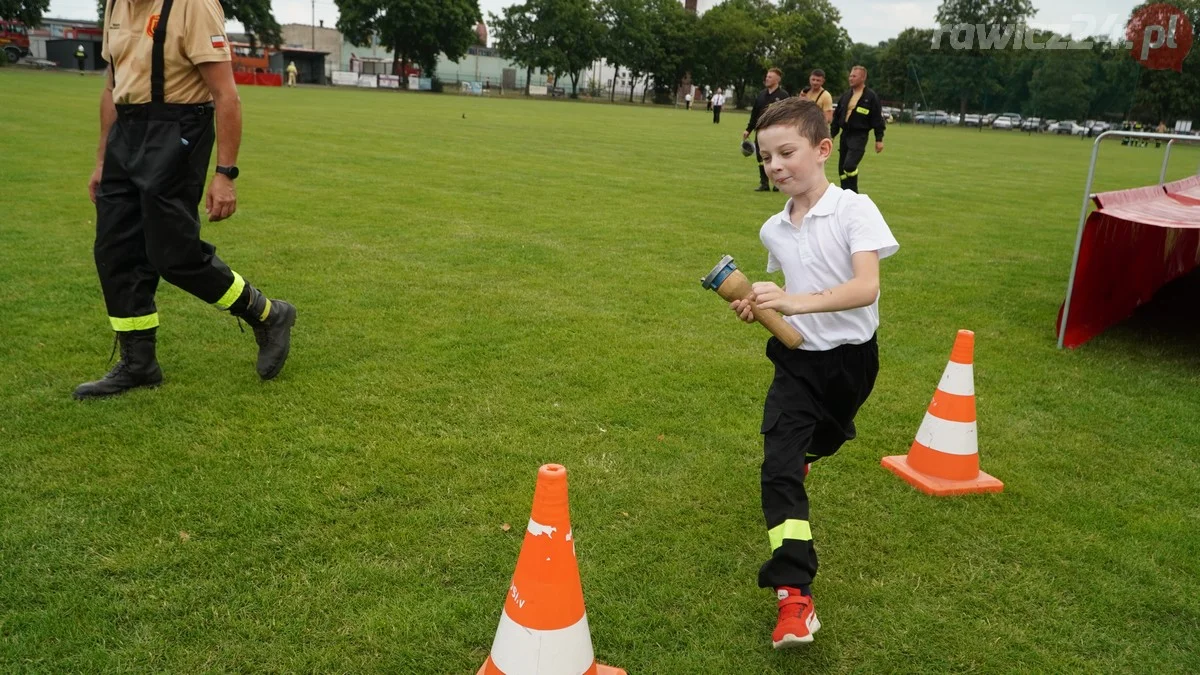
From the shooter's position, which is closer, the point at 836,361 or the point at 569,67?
the point at 836,361

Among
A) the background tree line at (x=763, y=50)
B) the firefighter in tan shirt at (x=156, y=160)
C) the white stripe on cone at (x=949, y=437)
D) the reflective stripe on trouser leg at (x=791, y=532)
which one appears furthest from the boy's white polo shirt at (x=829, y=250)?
the background tree line at (x=763, y=50)

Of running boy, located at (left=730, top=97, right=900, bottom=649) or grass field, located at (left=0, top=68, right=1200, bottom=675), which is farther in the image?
grass field, located at (left=0, top=68, right=1200, bottom=675)

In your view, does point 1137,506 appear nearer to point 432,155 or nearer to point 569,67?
point 432,155

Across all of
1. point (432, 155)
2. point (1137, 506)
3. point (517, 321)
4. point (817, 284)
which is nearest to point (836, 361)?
point (817, 284)

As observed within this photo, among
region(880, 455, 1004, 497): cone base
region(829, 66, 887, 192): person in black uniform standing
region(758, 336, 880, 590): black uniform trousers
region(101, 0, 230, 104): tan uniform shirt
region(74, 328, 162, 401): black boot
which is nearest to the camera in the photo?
region(758, 336, 880, 590): black uniform trousers

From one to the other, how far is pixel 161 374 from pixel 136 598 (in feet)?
6.90

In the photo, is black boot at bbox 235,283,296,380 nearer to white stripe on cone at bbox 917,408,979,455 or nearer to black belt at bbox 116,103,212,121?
black belt at bbox 116,103,212,121

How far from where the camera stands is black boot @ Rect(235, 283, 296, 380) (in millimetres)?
4625

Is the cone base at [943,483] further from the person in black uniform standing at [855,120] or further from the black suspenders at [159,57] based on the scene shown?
the person in black uniform standing at [855,120]

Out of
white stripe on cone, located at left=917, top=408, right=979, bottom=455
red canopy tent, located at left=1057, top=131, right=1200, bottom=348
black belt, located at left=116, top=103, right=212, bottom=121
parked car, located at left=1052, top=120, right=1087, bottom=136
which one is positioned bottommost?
white stripe on cone, located at left=917, top=408, right=979, bottom=455

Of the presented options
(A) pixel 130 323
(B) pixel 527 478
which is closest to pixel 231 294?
(A) pixel 130 323

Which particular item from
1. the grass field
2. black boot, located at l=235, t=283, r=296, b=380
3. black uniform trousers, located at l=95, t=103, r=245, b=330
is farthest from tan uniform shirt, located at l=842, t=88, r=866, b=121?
black uniform trousers, located at l=95, t=103, r=245, b=330

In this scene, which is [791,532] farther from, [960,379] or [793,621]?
[960,379]

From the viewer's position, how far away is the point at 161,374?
15.0ft
